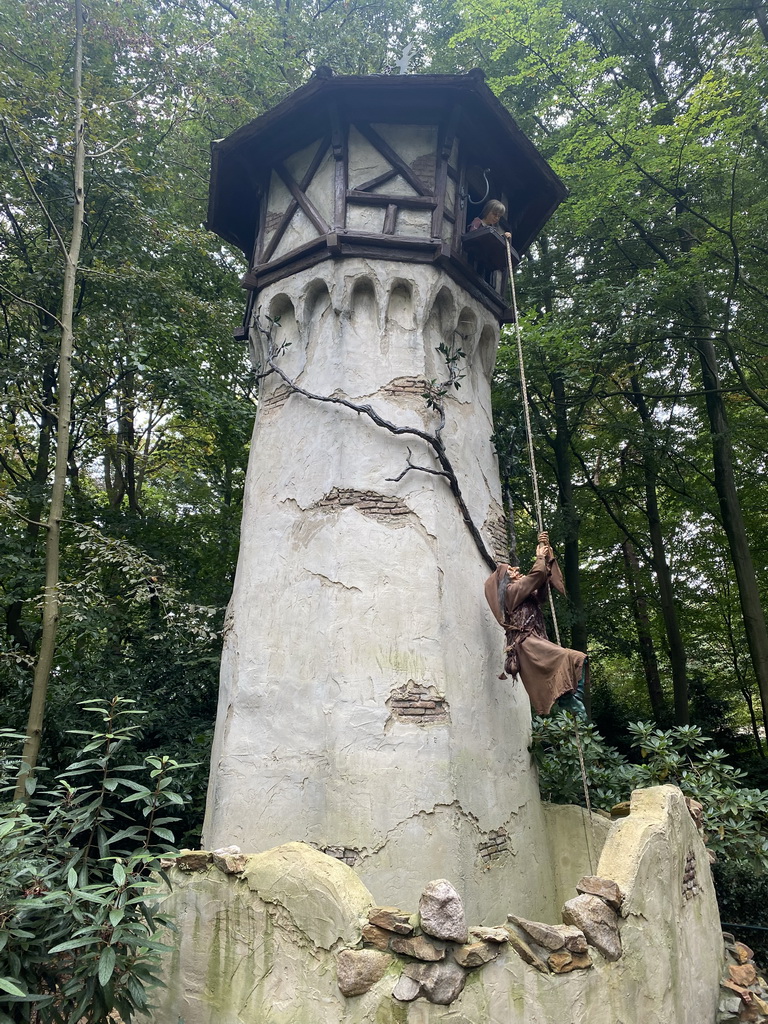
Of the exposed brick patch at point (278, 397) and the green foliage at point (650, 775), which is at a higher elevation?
the exposed brick patch at point (278, 397)

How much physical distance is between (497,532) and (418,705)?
93.7 inches

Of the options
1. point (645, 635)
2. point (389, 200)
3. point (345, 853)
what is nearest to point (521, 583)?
point (345, 853)

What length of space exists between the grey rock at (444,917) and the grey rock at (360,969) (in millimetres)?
296

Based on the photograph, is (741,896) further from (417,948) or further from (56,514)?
(56,514)

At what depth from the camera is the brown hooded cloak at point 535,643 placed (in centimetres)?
571

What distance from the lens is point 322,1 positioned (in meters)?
15.4

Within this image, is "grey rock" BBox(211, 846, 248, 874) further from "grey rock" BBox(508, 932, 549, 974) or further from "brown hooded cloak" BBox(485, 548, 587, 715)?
"brown hooded cloak" BBox(485, 548, 587, 715)

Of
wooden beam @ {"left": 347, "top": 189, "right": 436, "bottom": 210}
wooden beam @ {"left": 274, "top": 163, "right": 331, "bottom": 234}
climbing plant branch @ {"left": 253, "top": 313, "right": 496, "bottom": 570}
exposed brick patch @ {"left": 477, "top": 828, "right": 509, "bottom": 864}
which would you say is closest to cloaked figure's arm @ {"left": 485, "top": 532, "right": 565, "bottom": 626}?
climbing plant branch @ {"left": 253, "top": 313, "right": 496, "bottom": 570}

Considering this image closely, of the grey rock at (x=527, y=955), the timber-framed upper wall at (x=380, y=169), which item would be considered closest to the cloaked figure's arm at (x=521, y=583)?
the grey rock at (x=527, y=955)

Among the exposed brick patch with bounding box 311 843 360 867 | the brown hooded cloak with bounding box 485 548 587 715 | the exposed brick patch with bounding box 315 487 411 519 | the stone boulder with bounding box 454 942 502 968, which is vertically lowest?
the stone boulder with bounding box 454 942 502 968

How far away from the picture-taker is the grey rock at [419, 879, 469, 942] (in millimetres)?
3447

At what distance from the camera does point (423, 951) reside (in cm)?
345

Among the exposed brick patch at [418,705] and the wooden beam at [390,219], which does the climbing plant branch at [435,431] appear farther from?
the exposed brick patch at [418,705]

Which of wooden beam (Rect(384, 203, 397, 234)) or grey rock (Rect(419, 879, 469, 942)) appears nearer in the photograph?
grey rock (Rect(419, 879, 469, 942))
